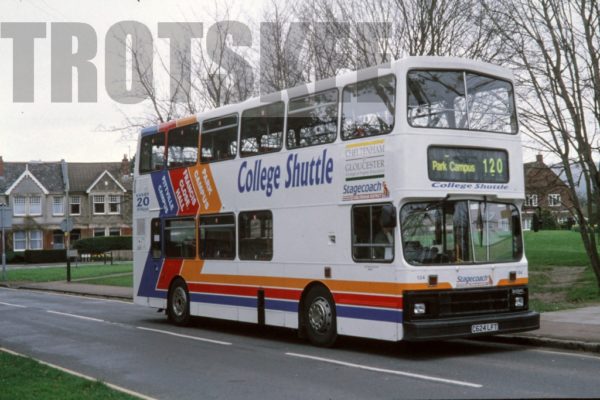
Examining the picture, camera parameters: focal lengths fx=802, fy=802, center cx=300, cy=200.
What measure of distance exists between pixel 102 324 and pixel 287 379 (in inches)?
386

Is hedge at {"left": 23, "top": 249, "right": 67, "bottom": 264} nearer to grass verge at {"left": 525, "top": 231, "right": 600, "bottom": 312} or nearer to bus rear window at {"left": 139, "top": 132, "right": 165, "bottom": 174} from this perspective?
grass verge at {"left": 525, "top": 231, "right": 600, "bottom": 312}

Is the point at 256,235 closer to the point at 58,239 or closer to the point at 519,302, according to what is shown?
the point at 519,302

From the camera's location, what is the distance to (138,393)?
970 centimetres

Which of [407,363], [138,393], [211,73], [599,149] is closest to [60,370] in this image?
[138,393]

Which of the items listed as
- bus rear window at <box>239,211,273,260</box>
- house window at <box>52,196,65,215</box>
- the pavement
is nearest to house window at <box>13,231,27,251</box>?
house window at <box>52,196,65,215</box>

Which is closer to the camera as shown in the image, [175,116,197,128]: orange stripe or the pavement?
the pavement

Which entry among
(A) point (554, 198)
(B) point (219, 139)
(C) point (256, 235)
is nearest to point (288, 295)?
(C) point (256, 235)

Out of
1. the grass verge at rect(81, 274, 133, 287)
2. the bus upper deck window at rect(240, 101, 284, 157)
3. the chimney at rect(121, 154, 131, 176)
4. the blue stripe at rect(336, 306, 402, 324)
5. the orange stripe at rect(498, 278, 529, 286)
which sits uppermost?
the chimney at rect(121, 154, 131, 176)

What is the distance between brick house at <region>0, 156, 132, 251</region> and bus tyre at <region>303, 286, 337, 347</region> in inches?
2713

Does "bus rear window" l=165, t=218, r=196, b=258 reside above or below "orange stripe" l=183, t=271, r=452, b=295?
above

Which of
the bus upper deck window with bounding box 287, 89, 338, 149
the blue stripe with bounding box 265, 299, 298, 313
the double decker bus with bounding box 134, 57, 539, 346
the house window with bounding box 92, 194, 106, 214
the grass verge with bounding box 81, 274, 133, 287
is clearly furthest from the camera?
the house window with bounding box 92, 194, 106, 214

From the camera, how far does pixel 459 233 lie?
12.8 metres

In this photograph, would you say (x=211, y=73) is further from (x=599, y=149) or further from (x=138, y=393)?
(x=138, y=393)

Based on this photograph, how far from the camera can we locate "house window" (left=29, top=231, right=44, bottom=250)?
81.6 meters
